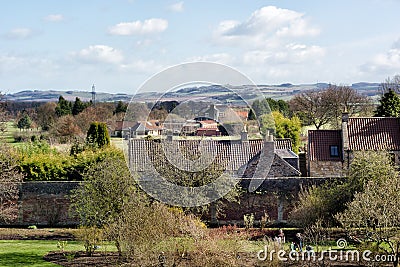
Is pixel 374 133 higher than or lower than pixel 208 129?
lower

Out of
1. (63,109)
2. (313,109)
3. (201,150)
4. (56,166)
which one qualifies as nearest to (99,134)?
(56,166)

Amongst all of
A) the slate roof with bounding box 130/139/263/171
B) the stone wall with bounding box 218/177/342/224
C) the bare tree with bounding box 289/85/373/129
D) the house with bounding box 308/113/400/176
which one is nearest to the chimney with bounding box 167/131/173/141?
the slate roof with bounding box 130/139/263/171

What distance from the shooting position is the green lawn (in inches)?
591

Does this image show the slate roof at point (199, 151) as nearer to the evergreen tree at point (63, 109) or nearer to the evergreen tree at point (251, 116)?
the evergreen tree at point (251, 116)

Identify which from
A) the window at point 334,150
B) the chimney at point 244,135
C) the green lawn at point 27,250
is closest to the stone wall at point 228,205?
the green lawn at point 27,250

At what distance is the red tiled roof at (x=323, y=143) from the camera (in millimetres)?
27016

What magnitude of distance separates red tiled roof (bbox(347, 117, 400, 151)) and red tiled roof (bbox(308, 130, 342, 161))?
0.63m

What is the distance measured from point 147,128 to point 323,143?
9.13m

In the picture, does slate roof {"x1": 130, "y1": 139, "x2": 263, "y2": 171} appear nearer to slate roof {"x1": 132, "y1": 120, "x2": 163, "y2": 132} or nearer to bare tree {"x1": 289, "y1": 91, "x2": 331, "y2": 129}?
slate roof {"x1": 132, "y1": 120, "x2": 163, "y2": 132}

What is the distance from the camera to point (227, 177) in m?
20.3

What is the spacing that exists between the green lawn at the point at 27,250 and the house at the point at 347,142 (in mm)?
13385

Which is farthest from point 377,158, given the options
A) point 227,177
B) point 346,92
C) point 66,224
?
point 346,92

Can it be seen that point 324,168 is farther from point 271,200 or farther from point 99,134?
point 99,134

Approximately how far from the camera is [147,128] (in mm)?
29875
